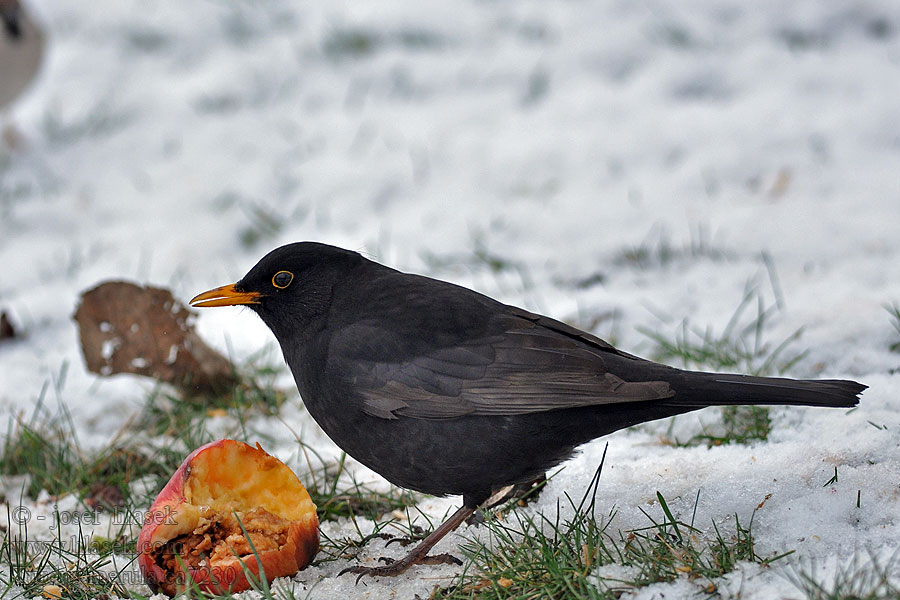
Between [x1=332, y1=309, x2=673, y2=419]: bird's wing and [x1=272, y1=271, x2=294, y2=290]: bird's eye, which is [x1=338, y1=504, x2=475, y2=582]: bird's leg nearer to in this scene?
[x1=332, y1=309, x2=673, y2=419]: bird's wing

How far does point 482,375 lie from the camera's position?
266 centimetres

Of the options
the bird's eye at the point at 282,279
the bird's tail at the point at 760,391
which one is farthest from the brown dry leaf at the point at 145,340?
the bird's tail at the point at 760,391

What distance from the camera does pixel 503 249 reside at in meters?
5.44

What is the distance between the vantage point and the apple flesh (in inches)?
100

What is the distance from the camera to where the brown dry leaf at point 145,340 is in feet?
13.0

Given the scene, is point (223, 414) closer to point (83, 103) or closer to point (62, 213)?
point (62, 213)

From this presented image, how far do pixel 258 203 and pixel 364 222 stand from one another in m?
0.78

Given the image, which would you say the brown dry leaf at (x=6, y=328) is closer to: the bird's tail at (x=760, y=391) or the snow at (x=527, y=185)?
the snow at (x=527, y=185)

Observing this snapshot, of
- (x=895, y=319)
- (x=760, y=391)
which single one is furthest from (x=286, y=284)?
(x=895, y=319)

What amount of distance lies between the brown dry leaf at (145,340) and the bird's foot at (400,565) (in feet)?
5.05

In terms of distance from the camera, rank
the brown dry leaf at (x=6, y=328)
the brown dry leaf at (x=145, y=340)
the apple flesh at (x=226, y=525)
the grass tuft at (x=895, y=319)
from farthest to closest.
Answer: the brown dry leaf at (x=6, y=328)
the brown dry leaf at (x=145, y=340)
the grass tuft at (x=895, y=319)
the apple flesh at (x=226, y=525)

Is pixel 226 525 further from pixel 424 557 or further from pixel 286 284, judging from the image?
pixel 286 284

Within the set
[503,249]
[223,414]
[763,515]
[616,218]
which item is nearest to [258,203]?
[503,249]

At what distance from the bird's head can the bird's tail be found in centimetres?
110
